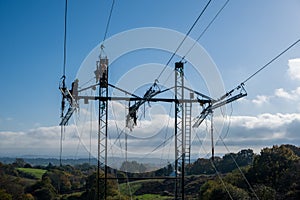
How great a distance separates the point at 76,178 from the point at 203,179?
1801 cm

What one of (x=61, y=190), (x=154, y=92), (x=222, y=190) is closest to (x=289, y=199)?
(x=222, y=190)

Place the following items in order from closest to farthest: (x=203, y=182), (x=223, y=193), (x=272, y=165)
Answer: (x=223, y=193)
(x=272, y=165)
(x=203, y=182)

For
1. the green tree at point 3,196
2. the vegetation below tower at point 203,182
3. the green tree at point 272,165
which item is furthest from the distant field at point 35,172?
the green tree at point 272,165

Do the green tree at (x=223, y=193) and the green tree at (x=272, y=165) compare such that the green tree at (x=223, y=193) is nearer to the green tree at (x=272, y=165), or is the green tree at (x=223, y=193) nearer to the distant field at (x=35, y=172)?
the green tree at (x=272, y=165)

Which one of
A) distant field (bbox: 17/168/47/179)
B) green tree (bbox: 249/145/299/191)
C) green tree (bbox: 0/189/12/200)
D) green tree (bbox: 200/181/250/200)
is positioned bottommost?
green tree (bbox: 0/189/12/200)

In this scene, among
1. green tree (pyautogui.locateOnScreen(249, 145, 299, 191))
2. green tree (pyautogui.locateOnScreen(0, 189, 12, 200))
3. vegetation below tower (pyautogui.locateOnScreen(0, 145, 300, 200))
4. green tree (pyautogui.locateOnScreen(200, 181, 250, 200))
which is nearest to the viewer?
green tree (pyautogui.locateOnScreen(200, 181, 250, 200))

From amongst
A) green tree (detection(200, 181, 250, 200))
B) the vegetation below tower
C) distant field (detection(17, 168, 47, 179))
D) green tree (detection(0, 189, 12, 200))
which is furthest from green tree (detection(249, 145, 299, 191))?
distant field (detection(17, 168, 47, 179))

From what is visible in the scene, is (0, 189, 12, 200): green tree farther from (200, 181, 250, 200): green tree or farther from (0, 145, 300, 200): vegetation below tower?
(200, 181, 250, 200): green tree

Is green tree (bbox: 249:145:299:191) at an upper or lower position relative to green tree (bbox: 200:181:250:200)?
upper

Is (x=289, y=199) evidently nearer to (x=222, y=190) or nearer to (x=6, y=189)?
(x=222, y=190)

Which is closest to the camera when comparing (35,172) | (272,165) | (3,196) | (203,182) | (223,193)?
(223,193)

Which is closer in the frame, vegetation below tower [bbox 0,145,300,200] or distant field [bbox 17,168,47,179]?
vegetation below tower [bbox 0,145,300,200]

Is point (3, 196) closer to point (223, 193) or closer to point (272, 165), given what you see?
point (223, 193)

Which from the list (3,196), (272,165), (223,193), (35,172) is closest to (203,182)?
(272,165)
